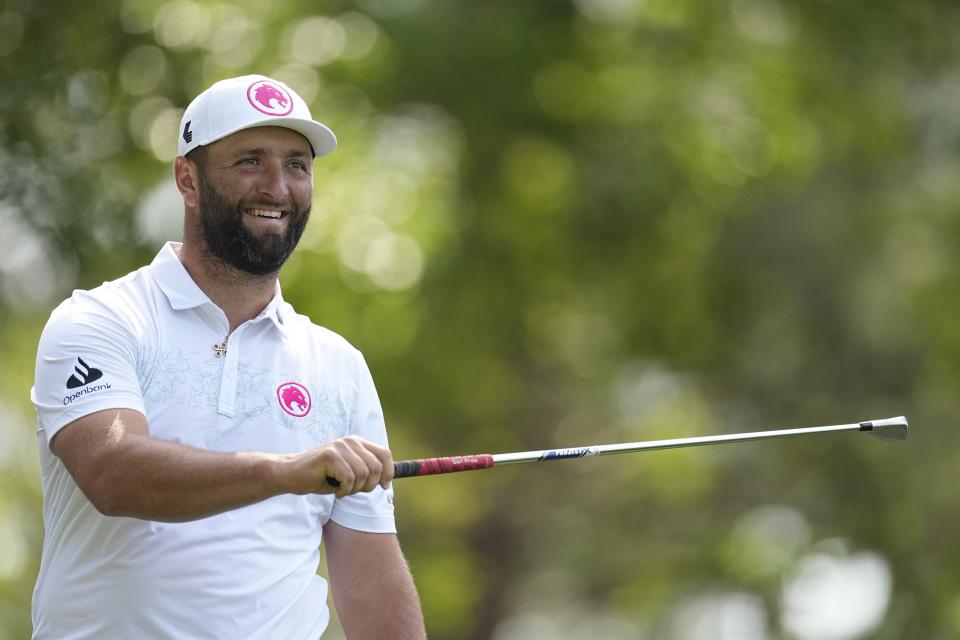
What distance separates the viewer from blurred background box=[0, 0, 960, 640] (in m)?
19.9

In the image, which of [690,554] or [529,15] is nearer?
[529,15]

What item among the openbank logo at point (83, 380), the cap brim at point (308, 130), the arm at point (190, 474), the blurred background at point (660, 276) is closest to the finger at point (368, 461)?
the arm at point (190, 474)

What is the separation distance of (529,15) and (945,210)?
532cm

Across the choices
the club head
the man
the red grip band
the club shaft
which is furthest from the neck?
the club head

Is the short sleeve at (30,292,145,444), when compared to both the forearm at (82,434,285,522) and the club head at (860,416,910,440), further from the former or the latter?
the club head at (860,416,910,440)

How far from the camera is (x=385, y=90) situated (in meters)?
20.0

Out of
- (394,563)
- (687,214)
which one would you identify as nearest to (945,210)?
(687,214)

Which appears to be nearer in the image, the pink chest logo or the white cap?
the pink chest logo

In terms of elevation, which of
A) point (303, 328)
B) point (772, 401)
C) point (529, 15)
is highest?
point (529, 15)

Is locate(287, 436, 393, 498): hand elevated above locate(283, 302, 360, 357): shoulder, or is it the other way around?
locate(283, 302, 360, 357): shoulder

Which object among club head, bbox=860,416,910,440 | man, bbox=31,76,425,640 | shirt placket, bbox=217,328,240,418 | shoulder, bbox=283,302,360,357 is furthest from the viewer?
club head, bbox=860,416,910,440

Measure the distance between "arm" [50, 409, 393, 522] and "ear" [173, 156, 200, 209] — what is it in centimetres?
98

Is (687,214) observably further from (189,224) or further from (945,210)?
(189,224)

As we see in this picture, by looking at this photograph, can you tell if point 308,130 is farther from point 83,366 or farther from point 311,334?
point 83,366
